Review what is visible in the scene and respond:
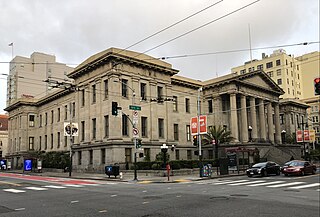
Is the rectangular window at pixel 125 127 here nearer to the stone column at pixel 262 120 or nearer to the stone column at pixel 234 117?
the stone column at pixel 234 117

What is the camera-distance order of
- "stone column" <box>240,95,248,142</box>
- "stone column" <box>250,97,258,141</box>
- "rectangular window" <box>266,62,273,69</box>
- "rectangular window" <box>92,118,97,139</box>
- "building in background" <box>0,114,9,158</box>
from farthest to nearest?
"rectangular window" <box>266,62,273,69</box>
"building in background" <box>0,114,9,158</box>
"stone column" <box>250,97,258,141</box>
"stone column" <box>240,95,248,142</box>
"rectangular window" <box>92,118,97,139</box>

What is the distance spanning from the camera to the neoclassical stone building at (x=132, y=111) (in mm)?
42062

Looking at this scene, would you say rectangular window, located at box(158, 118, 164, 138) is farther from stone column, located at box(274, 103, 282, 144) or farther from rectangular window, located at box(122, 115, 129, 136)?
stone column, located at box(274, 103, 282, 144)

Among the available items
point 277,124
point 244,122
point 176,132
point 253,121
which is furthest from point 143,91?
point 277,124

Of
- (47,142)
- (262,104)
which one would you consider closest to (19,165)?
(47,142)

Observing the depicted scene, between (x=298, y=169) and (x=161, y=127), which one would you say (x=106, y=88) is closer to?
(x=161, y=127)

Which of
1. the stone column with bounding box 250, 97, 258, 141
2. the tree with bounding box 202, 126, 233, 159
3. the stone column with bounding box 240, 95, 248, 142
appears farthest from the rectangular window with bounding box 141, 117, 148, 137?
the stone column with bounding box 250, 97, 258, 141

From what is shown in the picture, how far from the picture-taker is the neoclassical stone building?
42.1 m

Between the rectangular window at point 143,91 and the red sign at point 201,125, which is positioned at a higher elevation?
the rectangular window at point 143,91

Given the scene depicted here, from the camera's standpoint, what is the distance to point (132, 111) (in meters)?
42.9

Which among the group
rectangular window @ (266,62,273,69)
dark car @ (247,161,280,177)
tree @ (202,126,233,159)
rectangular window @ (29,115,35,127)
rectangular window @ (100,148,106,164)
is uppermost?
rectangular window @ (266,62,273,69)

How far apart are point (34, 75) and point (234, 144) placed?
77035mm

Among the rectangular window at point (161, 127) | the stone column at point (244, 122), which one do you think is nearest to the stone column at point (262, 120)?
the stone column at point (244, 122)

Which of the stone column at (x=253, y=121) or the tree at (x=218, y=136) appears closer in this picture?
the tree at (x=218, y=136)
